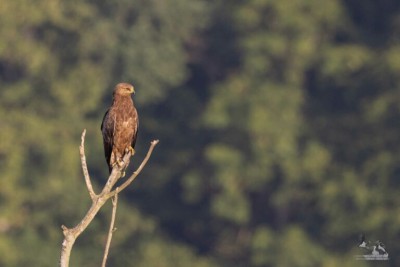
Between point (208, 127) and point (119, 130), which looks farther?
point (208, 127)

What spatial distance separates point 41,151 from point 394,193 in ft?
23.3

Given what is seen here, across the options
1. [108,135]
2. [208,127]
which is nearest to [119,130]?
[108,135]

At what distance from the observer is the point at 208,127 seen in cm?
3434

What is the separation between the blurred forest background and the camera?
1249 inches

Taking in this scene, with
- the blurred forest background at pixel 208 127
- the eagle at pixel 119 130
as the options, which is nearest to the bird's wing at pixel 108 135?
→ the eagle at pixel 119 130

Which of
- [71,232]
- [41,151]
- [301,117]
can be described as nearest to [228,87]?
[301,117]

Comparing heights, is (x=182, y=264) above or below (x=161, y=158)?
below

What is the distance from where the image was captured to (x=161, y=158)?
3534cm

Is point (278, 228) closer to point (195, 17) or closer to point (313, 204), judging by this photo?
point (313, 204)

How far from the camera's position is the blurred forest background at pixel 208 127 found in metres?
31.7

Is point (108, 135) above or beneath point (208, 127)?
beneath

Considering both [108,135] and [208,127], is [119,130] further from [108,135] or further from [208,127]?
[208,127]

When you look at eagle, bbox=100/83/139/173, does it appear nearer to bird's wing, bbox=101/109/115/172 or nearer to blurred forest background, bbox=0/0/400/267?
bird's wing, bbox=101/109/115/172

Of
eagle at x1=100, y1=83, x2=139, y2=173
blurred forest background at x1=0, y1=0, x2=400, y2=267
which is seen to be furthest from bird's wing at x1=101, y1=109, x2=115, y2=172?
blurred forest background at x1=0, y1=0, x2=400, y2=267
